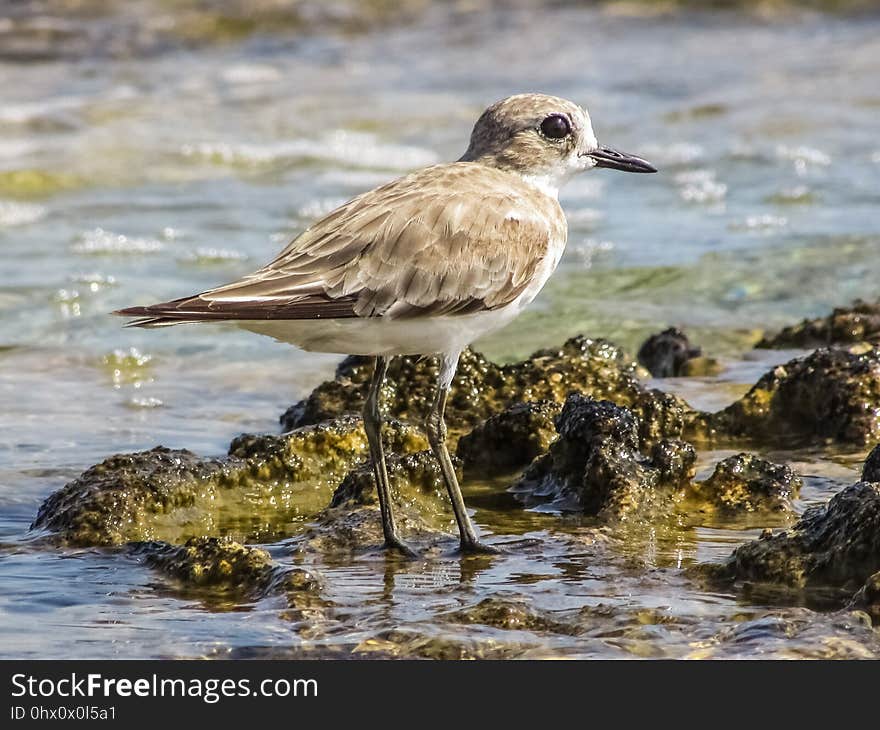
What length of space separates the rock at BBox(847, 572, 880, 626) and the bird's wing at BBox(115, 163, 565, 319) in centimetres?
195

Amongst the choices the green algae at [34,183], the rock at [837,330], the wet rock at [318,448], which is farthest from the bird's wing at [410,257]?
the green algae at [34,183]

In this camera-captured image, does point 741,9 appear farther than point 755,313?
Yes

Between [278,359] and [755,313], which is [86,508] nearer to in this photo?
[278,359]

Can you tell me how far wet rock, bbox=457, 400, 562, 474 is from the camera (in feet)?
24.7

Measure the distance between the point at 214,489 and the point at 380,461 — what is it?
2.91 ft

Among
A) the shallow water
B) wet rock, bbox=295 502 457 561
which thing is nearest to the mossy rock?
the shallow water

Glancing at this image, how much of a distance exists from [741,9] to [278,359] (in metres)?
14.4

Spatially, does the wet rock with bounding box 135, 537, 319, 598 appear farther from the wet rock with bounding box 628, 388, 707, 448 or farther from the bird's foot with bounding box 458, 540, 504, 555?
the wet rock with bounding box 628, 388, 707, 448

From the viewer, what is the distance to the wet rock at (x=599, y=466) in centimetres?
671

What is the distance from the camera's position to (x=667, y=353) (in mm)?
9414

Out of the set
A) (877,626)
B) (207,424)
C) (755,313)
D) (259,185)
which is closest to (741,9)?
(259,185)
